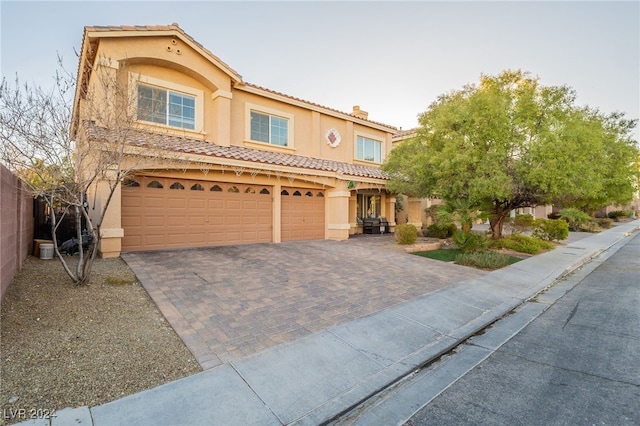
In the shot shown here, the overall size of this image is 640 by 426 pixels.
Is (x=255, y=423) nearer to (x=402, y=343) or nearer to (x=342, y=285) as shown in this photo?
(x=402, y=343)

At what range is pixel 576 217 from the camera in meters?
24.4

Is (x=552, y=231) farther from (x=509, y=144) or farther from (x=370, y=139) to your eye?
(x=370, y=139)

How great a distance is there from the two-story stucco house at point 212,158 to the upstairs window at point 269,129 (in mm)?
51

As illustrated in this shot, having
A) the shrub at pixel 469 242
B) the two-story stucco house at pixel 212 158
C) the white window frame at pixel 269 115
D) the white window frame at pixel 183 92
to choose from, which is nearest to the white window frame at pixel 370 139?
the two-story stucco house at pixel 212 158

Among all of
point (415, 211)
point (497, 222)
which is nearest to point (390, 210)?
point (415, 211)

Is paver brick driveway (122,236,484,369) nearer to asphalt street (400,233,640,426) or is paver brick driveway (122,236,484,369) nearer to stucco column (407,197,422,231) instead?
asphalt street (400,233,640,426)

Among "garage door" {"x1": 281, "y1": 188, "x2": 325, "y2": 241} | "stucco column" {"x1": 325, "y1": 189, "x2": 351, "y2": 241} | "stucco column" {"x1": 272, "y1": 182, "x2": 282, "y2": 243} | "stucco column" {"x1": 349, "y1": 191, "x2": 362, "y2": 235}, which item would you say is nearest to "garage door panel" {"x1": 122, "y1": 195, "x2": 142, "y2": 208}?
"stucco column" {"x1": 272, "y1": 182, "x2": 282, "y2": 243}

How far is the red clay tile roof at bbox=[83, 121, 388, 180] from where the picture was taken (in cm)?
643

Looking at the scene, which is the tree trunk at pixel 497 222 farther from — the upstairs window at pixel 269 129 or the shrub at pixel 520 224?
the upstairs window at pixel 269 129

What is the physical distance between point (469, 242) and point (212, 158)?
35.2 feet

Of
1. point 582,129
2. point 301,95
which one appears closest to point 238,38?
point 301,95

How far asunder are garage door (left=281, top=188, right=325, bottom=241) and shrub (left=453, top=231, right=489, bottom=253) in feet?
22.1

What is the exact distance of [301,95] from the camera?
16297 mm

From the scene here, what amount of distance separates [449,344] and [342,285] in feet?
10.0
